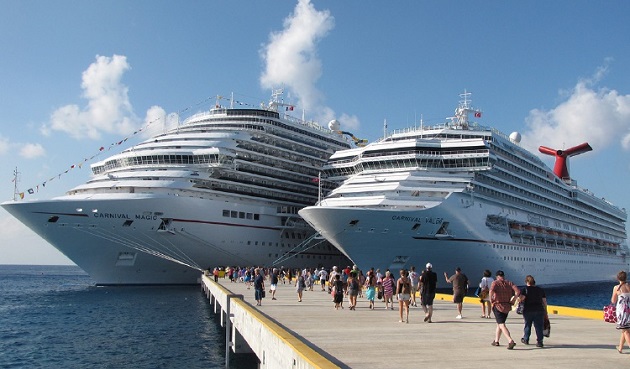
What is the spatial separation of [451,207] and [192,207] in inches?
741

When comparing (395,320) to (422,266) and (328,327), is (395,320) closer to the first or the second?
(328,327)

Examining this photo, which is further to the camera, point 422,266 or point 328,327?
point 422,266

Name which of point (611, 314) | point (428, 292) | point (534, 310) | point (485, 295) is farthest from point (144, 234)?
point (611, 314)

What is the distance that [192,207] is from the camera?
43.8 m

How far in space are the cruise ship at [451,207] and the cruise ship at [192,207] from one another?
20.3 ft

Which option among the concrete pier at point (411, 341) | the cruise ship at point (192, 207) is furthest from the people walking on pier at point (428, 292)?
the cruise ship at point (192, 207)

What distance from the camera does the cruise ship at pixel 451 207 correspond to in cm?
3756

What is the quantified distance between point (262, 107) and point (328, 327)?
170ft

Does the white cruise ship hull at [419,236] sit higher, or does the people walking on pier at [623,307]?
the white cruise ship hull at [419,236]

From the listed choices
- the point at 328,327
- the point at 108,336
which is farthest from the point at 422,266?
Result: the point at 328,327

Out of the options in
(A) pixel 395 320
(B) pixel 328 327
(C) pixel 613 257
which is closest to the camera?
(B) pixel 328 327

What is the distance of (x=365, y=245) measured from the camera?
3781cm

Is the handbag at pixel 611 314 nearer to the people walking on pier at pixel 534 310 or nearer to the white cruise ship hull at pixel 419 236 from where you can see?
the people walking on pier at pixel 534 310

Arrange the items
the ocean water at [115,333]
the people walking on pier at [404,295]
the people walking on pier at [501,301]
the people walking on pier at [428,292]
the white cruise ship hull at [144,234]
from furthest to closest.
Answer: the white cruise ship hull at [144,234], the ocean water at [115,333], the people walking on pier at [428,292], the people walking on pier at [404,295], the people walking on pier at [501,301]
